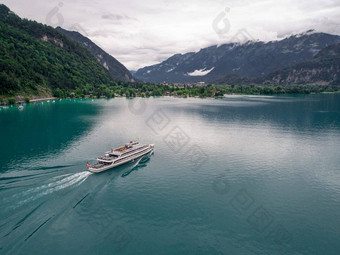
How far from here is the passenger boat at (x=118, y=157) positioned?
64.1m

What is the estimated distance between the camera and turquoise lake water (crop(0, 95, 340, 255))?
38.3m

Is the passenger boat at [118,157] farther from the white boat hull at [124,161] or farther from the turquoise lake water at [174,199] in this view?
the turquoise lake water at [174,199]

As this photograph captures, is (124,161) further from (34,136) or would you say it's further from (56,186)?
(34,136)

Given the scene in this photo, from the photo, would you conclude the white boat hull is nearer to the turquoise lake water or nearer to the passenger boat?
the passenger boat

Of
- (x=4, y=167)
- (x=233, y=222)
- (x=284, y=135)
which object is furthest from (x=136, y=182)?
(x=284, y=135)

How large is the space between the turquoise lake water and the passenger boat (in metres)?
2.00

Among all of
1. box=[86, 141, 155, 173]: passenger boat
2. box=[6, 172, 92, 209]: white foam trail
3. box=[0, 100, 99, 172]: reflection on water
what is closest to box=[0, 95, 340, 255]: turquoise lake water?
box=[6, 172, 92, 209]: white foam trail

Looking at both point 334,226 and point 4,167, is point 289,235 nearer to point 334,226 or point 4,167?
point 334,226

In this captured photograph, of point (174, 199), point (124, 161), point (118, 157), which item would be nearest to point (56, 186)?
point (118, 157)

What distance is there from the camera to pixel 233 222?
145 feet

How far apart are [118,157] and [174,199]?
25034mm

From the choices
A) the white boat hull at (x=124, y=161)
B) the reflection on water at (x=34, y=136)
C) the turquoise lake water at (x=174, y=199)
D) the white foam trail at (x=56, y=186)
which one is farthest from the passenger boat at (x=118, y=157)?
the reflection on water at (x=34, y=136)

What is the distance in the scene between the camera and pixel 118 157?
6888cm

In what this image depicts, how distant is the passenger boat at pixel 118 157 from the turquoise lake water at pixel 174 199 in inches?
78.6
